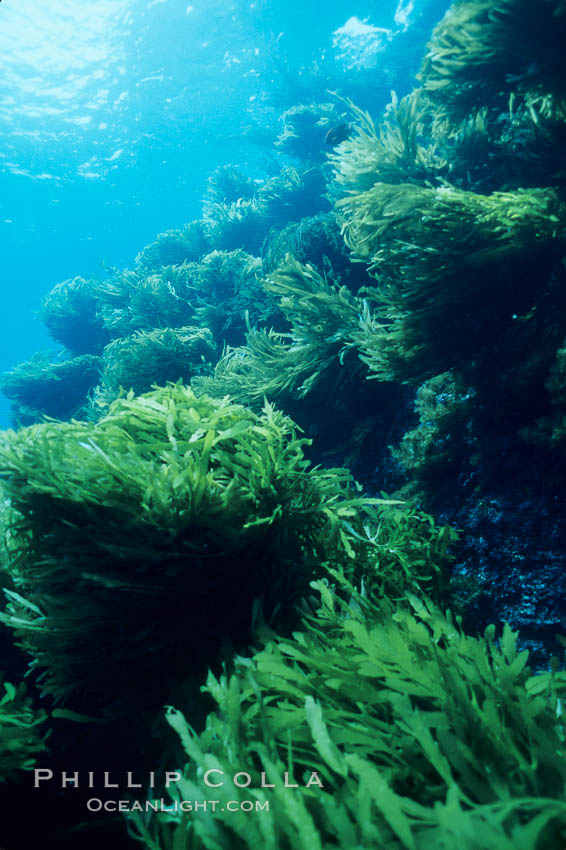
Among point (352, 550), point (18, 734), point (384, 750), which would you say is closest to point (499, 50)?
point (352, 550)

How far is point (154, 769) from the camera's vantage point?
1.57 metres

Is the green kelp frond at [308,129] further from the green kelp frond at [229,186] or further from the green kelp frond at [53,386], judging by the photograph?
the green kelp frond at [53,386]

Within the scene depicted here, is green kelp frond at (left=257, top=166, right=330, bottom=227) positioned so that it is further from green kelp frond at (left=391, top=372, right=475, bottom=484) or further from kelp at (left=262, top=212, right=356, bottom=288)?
green kelp frond at (left=391, top=372, right=475, bottom=484)

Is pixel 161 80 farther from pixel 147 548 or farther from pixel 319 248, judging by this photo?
pixel 147 548

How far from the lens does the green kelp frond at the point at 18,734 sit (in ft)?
5.06

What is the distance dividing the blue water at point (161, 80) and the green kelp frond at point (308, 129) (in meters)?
5.40

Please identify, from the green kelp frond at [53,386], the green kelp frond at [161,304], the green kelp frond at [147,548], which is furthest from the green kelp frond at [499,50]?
the green kelp frond at [53,386]

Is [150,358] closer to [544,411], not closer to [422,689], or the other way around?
[544,411]

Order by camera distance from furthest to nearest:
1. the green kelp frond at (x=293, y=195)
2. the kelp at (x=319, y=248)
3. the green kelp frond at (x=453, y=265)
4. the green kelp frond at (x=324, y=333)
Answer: the green kelp frond at (x=293, y=195), the kelp at (x=319, y=248), the green kelp frond at (x=324, y=333), the green kelp frond at (x=453, y=265)

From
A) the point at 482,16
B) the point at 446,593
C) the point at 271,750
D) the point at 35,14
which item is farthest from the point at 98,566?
the point at 35,14

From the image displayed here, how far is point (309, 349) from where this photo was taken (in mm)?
3715

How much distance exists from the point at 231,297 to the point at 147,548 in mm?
6628

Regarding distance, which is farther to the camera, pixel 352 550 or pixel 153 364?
pixel 153 364

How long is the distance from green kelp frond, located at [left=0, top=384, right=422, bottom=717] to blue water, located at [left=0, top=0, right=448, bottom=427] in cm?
1183
